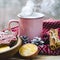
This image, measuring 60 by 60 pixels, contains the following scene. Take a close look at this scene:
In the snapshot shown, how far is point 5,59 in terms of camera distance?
62 cm

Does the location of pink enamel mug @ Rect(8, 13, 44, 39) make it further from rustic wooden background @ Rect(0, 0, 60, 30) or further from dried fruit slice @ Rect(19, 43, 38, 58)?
rustic wooden background @ Rect(0, 0, 60, 30)

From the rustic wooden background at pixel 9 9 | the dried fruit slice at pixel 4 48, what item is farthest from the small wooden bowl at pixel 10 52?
the rustic wooden background at pixel 9 9

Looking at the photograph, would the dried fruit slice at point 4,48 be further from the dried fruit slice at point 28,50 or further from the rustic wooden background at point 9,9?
the rustic wooden background at point 9,9

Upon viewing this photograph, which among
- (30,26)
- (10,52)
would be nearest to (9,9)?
(30,26)

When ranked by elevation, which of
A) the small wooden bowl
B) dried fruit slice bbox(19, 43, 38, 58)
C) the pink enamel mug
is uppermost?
the pink enamel mug

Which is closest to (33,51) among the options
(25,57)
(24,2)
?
(25,57)

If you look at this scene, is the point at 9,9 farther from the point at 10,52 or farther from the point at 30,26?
the point at 10,52

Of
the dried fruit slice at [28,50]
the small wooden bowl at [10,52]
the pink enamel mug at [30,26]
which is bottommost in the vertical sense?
the dried fruit slice at [28,50]

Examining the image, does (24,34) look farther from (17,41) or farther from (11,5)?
(11,5)

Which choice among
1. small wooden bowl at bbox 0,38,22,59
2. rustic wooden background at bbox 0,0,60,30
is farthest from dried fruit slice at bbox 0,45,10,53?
rustic wooden background at bbox 0,0,60,30

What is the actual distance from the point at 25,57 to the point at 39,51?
0.24 ft

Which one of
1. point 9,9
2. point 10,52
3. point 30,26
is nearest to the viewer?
point 10,52

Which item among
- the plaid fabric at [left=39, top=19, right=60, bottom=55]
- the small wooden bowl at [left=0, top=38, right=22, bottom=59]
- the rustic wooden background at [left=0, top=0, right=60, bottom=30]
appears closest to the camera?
the small wooden bowl at [left=0, top=38, right=22, bottom=59]

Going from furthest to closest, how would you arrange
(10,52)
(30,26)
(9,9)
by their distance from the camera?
(9,9) < (30,26) < (10,52)
